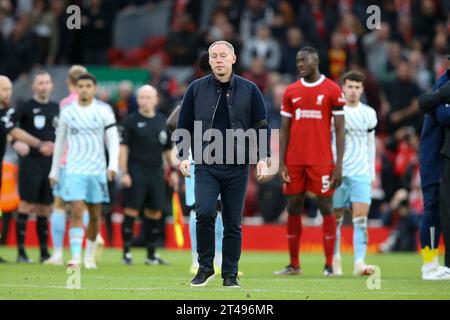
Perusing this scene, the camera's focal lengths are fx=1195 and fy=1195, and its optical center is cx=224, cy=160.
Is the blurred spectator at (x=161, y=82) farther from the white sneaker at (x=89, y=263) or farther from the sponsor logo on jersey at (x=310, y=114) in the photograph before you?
the sponsor logo on jersey at (x=310, y=114)

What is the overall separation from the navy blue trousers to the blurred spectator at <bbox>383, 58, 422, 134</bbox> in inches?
532

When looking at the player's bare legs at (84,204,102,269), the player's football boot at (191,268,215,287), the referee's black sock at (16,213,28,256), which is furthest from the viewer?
the referee's black sock at (16,213,28,256)

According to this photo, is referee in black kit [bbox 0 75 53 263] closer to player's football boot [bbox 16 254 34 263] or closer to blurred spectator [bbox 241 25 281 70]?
player's football boot [bbox 16 254 34 263]

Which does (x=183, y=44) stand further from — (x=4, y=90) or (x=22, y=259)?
(x=22, y=259)

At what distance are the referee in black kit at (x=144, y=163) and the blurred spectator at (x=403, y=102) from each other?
8496 mm

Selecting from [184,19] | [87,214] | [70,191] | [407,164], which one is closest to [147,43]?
[184,19]

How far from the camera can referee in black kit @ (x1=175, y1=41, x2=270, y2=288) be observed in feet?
40.0

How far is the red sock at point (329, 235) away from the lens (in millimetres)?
15461

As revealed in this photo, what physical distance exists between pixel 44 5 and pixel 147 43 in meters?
2.59

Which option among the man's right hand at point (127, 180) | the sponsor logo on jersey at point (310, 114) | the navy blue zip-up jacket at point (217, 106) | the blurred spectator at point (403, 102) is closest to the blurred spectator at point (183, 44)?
the blurred spectator at point (403, 102)

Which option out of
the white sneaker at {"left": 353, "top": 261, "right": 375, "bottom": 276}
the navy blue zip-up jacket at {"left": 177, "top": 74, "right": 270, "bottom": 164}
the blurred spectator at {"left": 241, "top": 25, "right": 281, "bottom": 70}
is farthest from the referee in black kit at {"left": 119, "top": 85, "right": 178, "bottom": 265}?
the blurred spectator at {"left": 241, "top": 25, "right": 281, "bottom": 70}

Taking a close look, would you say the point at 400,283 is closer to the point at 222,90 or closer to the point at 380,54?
the point at 222,90
